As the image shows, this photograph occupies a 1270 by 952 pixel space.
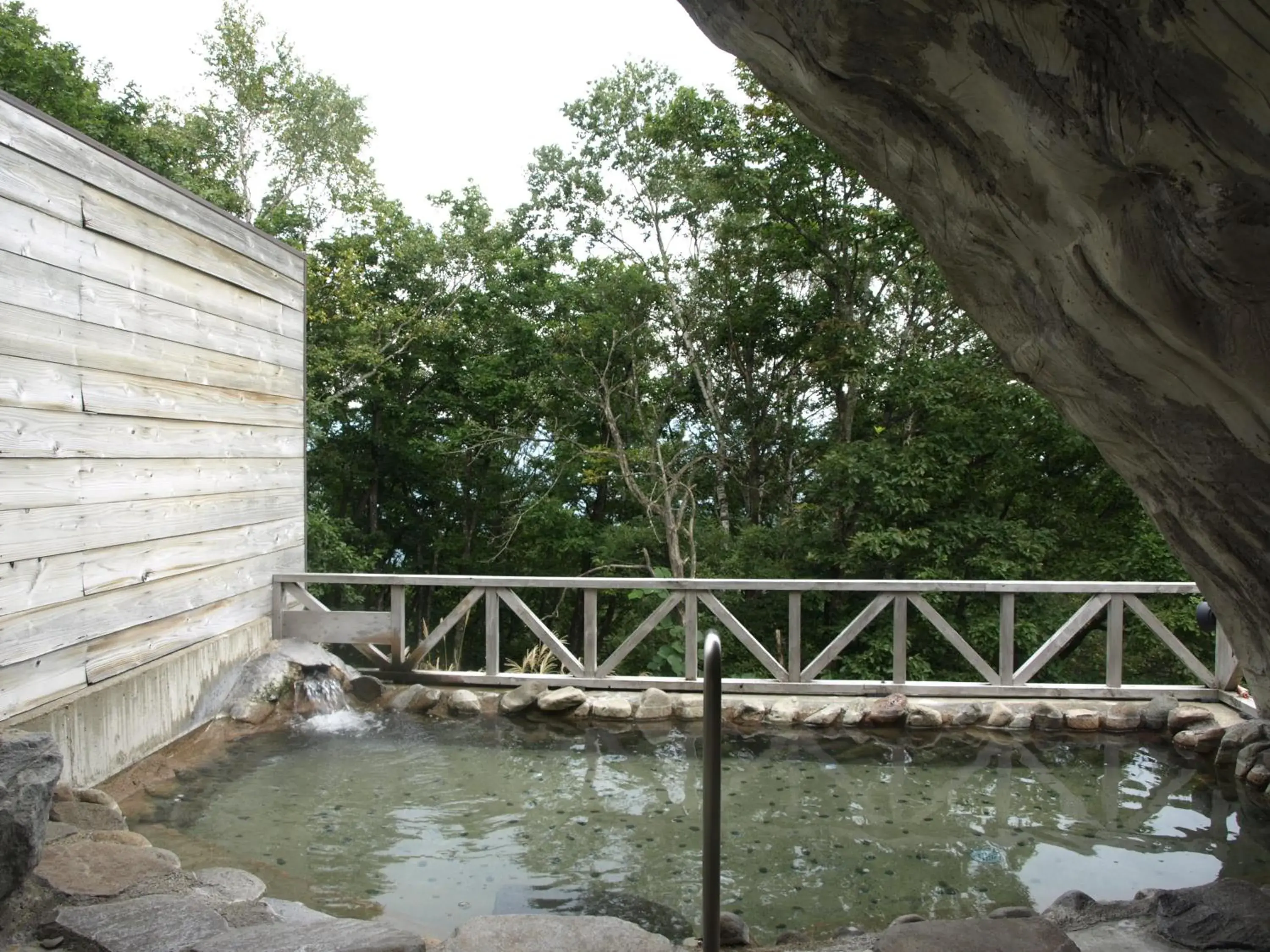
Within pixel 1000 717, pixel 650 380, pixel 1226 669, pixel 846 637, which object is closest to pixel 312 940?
pixel 846 637

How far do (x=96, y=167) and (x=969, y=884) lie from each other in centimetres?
513

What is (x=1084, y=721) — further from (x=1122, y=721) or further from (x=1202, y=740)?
(x=1202, y=740)

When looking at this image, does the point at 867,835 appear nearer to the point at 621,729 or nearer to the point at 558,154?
the point at 621,729

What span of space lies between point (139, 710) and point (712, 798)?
445 centimetres

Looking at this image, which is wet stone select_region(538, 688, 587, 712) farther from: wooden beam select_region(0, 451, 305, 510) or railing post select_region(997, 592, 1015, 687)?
railing post select_region(997, 592, 1015, 687)

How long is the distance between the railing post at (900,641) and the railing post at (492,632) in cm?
259

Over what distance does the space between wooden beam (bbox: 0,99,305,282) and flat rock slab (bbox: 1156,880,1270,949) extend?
17.2 feet

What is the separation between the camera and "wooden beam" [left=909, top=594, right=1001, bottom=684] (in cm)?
591

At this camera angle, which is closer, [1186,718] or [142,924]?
[142,924]

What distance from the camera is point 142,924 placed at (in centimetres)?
282

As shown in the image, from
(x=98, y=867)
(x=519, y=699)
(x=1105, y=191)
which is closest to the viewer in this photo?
(x=1105, y=191)

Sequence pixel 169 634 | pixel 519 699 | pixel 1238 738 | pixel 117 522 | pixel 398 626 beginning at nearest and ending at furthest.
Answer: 1. pixel 117 522
2. pixel 1238 738
3. pixel 169 634
4. pixel 519 699
5. pixel 398 626

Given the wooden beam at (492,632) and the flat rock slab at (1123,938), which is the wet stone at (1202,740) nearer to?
the flat rock slab at (1123,938)

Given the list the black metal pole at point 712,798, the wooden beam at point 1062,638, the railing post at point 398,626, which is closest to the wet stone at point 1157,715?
the wooden beam at point 1062,638
